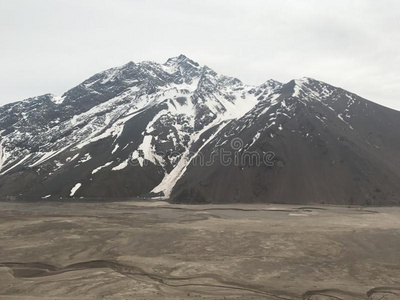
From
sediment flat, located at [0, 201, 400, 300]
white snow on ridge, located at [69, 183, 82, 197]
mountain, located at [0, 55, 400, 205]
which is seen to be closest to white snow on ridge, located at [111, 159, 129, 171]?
mountain, located at [0, 55, 400, 205]

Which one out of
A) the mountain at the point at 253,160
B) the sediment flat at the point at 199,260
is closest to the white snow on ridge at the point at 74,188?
the mountain at the point at 253,160

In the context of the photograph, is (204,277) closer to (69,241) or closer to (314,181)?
(69,241)

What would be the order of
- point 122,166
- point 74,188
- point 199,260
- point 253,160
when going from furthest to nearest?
point 122,166 < point 74,188 < point 253,160 < point 199,260

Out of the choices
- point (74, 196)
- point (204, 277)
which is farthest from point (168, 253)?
point (74, 196)

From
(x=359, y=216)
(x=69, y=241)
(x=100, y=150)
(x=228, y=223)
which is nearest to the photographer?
(x=69, y=241)

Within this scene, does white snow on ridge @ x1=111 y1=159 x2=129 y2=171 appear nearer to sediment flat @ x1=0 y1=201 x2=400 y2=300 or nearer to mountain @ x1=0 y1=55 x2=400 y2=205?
mountain @ x1=0 y1=55 x2=400 y2=205

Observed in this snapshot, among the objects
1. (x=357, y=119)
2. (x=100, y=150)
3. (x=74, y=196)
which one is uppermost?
(x=357, y=119)

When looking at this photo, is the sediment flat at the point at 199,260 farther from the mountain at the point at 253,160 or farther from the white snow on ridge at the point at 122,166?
the white snow on ridge at the point at 122,166

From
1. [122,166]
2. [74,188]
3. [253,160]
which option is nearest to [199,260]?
[253,160]

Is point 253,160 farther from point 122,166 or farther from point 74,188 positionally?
point 74,188
